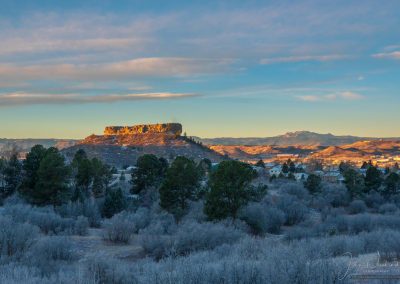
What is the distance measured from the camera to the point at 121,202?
104ft

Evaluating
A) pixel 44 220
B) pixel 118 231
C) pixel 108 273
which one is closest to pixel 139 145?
pixel 44 220

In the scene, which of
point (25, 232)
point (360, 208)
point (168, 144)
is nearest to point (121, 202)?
point (25, 232)

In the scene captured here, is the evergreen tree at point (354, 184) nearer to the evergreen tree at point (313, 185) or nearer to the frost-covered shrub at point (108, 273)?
the evergreen tree at point (313, 185)

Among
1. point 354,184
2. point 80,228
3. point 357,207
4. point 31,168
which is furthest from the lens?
point 354,184

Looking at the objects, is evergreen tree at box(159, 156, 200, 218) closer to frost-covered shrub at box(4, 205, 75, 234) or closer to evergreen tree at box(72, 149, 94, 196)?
frost-covered shrub at box(4, 205, 75, 234)

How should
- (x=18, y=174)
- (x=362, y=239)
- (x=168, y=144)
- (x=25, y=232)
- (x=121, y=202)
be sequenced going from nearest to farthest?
(x=25, y=232)
(x=362, y=239)
(x=121, y=202)
(x=18, y=174)
(x=168, y=144)

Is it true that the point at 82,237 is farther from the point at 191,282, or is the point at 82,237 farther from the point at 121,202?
the point at 191,282

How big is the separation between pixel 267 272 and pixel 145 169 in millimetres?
31106

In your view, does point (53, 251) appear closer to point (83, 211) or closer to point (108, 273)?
point (108, 273)

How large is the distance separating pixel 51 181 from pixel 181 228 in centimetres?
1372

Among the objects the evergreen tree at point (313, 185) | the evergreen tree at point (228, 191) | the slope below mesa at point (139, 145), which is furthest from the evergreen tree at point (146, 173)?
the slope below mesa at point (139, 145)

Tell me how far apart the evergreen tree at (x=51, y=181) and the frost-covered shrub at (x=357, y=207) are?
75.2 feet

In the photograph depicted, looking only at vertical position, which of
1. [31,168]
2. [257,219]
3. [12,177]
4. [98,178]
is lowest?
[257,219]

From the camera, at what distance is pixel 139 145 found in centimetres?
13812
